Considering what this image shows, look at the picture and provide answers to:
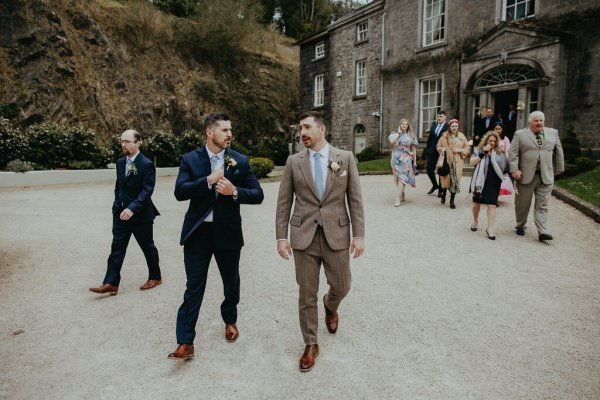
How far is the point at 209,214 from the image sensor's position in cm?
347

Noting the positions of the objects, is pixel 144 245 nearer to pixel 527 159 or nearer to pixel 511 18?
pixel 527 159

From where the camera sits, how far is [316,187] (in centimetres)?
332

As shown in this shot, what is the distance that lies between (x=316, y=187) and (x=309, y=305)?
0.96 m

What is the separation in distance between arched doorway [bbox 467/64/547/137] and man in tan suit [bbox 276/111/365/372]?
533 inches

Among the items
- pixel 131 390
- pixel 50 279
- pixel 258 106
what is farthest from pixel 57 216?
pixel 258 106

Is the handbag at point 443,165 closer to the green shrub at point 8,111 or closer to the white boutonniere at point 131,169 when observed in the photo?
the white boutonniere at point 131,169

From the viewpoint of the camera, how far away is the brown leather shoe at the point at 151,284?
492 centimetres

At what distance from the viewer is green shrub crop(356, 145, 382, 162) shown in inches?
894

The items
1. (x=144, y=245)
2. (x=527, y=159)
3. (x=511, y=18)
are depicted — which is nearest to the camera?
(x=144, y=245)

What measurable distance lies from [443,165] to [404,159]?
0.92 m

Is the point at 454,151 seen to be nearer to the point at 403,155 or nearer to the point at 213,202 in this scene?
the point at 403,155

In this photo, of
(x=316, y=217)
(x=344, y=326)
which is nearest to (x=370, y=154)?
(x=344, y=326)

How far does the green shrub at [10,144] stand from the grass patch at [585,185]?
19.1m

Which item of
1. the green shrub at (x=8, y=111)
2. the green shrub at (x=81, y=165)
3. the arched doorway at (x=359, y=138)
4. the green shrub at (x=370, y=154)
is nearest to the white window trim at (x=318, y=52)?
the arched doorway at (x=359, y=138)
